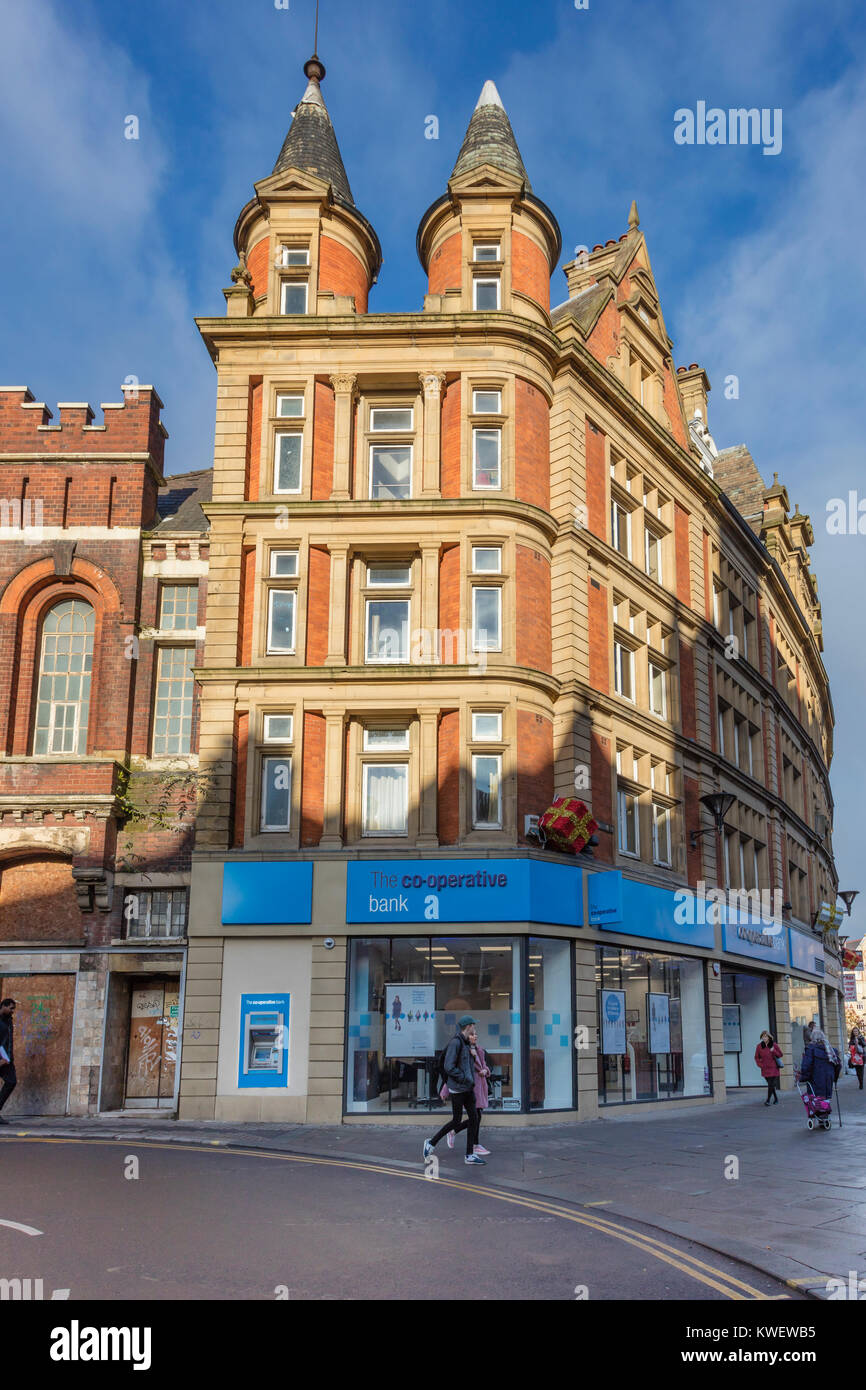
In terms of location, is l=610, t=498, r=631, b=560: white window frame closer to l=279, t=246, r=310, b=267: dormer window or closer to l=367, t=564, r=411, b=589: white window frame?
l=367, t=564, r=411, b=589: white window frame

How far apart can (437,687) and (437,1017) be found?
6433 mm

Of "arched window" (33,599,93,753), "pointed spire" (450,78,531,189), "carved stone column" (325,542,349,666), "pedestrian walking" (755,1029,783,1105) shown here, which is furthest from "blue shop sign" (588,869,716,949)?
"pointed spire" (450,78,531,189)

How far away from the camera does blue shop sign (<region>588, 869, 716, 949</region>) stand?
2320cm

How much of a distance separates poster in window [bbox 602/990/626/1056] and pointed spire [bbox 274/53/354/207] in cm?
1920

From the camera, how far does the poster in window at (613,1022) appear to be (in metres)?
24.1

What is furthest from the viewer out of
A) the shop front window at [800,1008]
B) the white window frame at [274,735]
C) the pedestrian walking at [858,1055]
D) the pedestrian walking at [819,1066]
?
the shop front window at [800,1008]

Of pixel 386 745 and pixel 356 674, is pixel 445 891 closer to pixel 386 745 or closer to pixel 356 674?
pixel 386 745

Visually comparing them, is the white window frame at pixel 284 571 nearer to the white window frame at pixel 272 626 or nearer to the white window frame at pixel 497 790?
the white window frame at pixel 272 626

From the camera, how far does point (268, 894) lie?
21797 millimetres

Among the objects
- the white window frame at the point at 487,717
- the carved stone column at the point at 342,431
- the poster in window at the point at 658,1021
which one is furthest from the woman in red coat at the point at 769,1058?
the carved stone column at the point at 342,431

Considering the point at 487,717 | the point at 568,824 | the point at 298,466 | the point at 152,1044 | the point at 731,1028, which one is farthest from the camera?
the point at 731,1028

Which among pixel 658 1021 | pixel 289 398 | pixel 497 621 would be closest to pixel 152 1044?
pixel 497 621

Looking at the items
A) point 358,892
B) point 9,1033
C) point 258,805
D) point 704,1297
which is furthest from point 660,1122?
point 704,1297

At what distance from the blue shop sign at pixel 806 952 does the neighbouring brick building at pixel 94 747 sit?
23.2m
